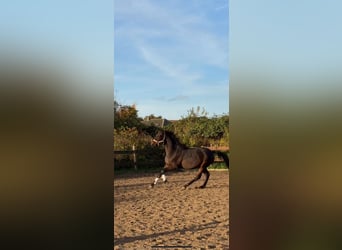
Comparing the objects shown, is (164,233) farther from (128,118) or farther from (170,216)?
(128,118)

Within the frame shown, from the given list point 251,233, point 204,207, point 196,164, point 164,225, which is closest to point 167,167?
point 196,164

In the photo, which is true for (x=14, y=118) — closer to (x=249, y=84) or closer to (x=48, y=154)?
(x=48, y=154)

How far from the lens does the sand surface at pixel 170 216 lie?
4.22 metres

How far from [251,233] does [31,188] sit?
596 millimetres

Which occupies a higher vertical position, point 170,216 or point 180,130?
point 180,130

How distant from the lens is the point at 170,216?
18.4ft

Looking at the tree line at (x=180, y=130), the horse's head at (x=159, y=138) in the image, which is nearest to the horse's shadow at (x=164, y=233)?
the horse's head at (x=159, y=138)

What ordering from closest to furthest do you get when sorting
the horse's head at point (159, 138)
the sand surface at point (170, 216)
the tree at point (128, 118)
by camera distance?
the sand surface at point (170, 216), the horse's head at point (159, 138), the tree at point (128, 118)

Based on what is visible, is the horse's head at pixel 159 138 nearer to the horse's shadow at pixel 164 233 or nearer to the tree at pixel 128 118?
the tree at pixel 128 118

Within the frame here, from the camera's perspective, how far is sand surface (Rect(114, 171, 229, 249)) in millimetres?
4223

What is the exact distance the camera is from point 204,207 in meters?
6.30

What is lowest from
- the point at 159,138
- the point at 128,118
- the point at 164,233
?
the point at 164,233

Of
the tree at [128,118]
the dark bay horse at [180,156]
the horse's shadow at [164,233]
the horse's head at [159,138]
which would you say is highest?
the tree at [128,118]

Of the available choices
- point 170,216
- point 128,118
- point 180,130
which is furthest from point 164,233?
point 180,130
